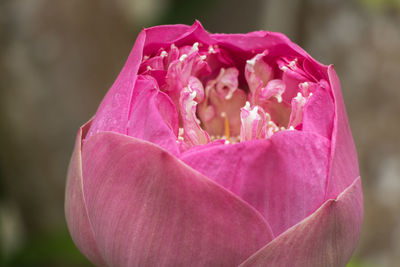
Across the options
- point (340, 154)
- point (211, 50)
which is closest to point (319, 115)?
point (340, 154)

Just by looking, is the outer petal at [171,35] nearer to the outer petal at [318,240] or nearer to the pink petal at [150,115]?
the pink petal at [150,115]

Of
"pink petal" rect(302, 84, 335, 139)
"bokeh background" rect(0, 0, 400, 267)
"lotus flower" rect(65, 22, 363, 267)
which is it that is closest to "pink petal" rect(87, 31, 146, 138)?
"lotus flower" rect(65, 22, 363, 267)

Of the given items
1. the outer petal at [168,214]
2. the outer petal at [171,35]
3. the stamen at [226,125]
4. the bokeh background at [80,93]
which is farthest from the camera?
the bokeh background at [80,93]

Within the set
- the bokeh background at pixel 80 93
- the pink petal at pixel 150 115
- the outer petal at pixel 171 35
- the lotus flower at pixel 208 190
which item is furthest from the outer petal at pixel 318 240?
the bokeh background at pixel 80 93

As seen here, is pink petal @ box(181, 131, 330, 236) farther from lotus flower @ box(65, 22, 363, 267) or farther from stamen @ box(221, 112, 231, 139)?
stamen @ box(221, 112, 231, 139)

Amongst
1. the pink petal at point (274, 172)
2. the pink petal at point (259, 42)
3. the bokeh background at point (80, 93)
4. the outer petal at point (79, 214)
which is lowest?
the bokeh background at point (80, 93)

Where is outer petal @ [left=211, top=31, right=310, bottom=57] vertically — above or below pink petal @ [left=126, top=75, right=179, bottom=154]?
above

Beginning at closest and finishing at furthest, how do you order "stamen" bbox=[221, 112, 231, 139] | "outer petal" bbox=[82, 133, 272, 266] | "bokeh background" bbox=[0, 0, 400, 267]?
"outer petal" bbox=[82, 133, 272, 266]
"stamen" bbox=[221, 112, 231, 139]
"bokeh background" bbox=[0, 0, 400, 267]

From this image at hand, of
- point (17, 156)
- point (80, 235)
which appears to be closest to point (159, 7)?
point (17, 156)
